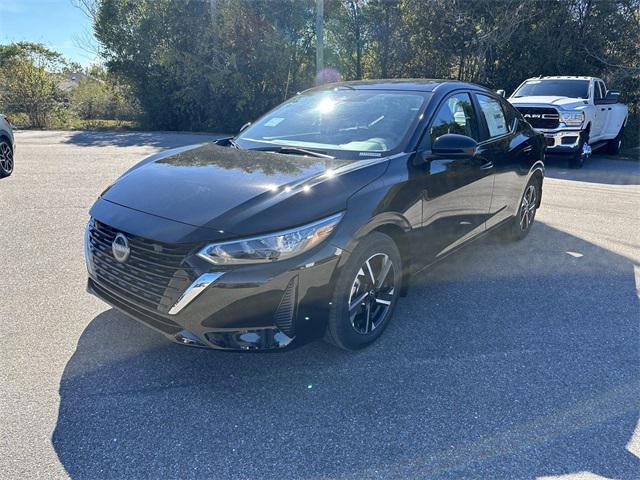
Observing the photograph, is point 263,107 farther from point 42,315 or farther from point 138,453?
point 138,453

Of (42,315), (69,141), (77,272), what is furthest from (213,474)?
(69,141)

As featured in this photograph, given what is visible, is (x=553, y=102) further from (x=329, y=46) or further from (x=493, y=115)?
(x=329, y=46)

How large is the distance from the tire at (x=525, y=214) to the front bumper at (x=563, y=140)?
17.1 ft

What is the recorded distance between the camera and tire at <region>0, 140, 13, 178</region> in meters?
8.69

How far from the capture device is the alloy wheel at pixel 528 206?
5316 millimetres

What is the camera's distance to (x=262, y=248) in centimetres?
253

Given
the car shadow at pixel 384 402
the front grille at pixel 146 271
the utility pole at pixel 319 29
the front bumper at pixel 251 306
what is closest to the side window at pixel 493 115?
the car shadow at pixel 384 402

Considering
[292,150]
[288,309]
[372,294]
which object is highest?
[292,150]

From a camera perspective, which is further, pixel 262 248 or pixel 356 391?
pixel 356 391

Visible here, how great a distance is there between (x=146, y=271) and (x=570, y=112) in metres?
10.0

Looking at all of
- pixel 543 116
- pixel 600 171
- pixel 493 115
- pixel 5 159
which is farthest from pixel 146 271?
pixel 600 171

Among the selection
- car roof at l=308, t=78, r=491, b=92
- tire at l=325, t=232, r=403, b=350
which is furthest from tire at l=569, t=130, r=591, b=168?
tire at l=325, t=232, r=403, b=350

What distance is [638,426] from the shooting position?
2.52m

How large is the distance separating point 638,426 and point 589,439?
1.08ft
